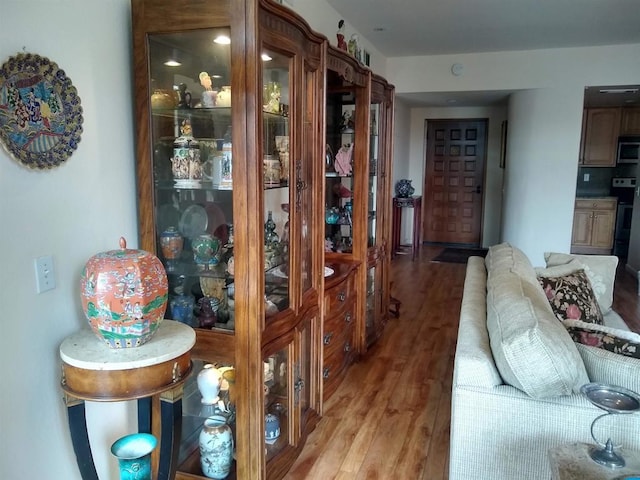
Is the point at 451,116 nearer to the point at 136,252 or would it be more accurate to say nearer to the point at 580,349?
the point at 580,349

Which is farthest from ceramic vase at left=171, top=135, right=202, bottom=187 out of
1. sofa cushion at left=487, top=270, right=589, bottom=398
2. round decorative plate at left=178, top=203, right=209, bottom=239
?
sofa cushion at left=487, top=270, right=589, bottom=398

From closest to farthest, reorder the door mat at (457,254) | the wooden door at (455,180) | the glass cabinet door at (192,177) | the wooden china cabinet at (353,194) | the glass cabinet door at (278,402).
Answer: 1. the glass cabinet door at (192,177)
2. the glass cabinet door at (278,402)
3. the wooden china cabinet at (353,194)
4. the door mat at (457,254)
5. the wooden door at (455,180)

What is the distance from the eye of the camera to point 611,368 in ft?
5.34

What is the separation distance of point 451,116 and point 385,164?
4.69 meters

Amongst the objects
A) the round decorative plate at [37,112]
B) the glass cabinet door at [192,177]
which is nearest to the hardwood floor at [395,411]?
the glass cabinet door at [192,177]

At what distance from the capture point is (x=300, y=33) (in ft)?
6.87

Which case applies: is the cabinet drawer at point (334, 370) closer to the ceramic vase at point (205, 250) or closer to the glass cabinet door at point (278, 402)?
the glass cabinet door at point (278, 402)

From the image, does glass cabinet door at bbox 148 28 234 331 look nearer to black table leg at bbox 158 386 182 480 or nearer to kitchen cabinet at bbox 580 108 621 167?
black table leg at bbox 158 386 182 480

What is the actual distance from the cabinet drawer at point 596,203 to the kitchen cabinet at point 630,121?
104cm

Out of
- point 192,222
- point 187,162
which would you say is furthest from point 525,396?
point 187,162

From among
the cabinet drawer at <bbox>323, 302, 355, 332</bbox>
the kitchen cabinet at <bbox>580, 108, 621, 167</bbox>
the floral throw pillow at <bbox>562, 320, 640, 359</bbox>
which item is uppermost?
the kitchen cabinet at <bbox>580, 108, 621, 167</bbox>

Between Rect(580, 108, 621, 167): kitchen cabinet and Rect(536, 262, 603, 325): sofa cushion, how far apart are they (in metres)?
5.22

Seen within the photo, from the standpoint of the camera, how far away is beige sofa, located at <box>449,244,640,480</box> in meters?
1.58

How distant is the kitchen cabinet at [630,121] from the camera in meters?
7.18
